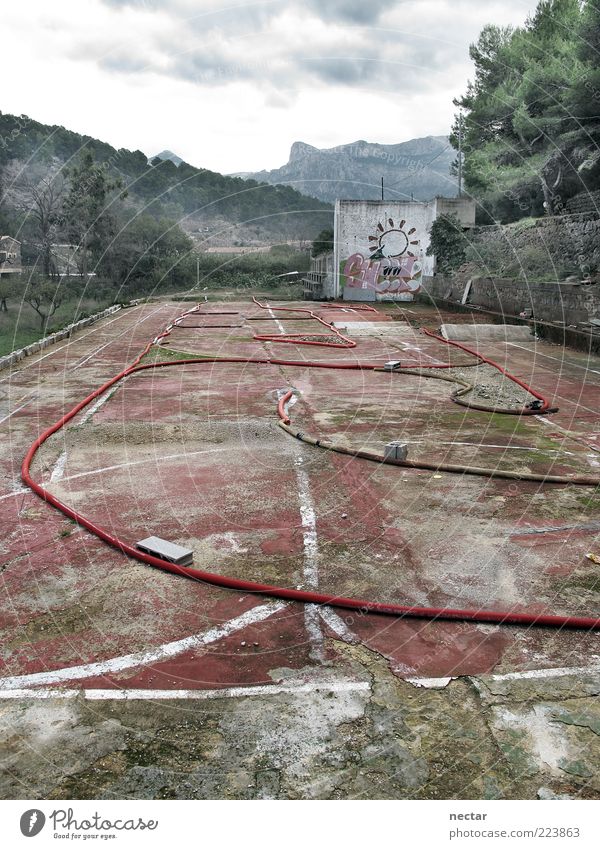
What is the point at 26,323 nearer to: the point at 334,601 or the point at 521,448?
the point at 521,448

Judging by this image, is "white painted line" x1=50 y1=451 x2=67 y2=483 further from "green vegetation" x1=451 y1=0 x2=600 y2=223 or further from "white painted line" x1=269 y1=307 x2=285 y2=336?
"green vegetation" x1=451 y1=0 x2=600 y2=223

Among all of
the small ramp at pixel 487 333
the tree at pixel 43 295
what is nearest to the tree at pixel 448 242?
the small ramp at pixel 487 333

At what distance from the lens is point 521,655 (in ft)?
15.6

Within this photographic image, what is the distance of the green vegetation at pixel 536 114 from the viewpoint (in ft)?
86.8

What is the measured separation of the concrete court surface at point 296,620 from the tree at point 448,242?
28933 millimetres

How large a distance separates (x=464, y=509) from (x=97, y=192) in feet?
150

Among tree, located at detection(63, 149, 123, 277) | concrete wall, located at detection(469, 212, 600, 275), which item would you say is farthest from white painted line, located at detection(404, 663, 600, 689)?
tree, located at detection(63, 149, 123, 277)

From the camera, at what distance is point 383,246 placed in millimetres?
40531

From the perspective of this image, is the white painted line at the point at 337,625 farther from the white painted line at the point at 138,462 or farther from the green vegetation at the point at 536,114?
the green vegetation at the point at 536,114

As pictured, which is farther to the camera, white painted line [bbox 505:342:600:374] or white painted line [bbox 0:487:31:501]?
white painted line [bbox 505:342:600:374]

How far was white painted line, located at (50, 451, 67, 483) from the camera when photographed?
8655 mm

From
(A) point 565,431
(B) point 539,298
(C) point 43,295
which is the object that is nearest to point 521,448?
(A) point 565,431

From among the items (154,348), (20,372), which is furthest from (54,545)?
(154,348)
